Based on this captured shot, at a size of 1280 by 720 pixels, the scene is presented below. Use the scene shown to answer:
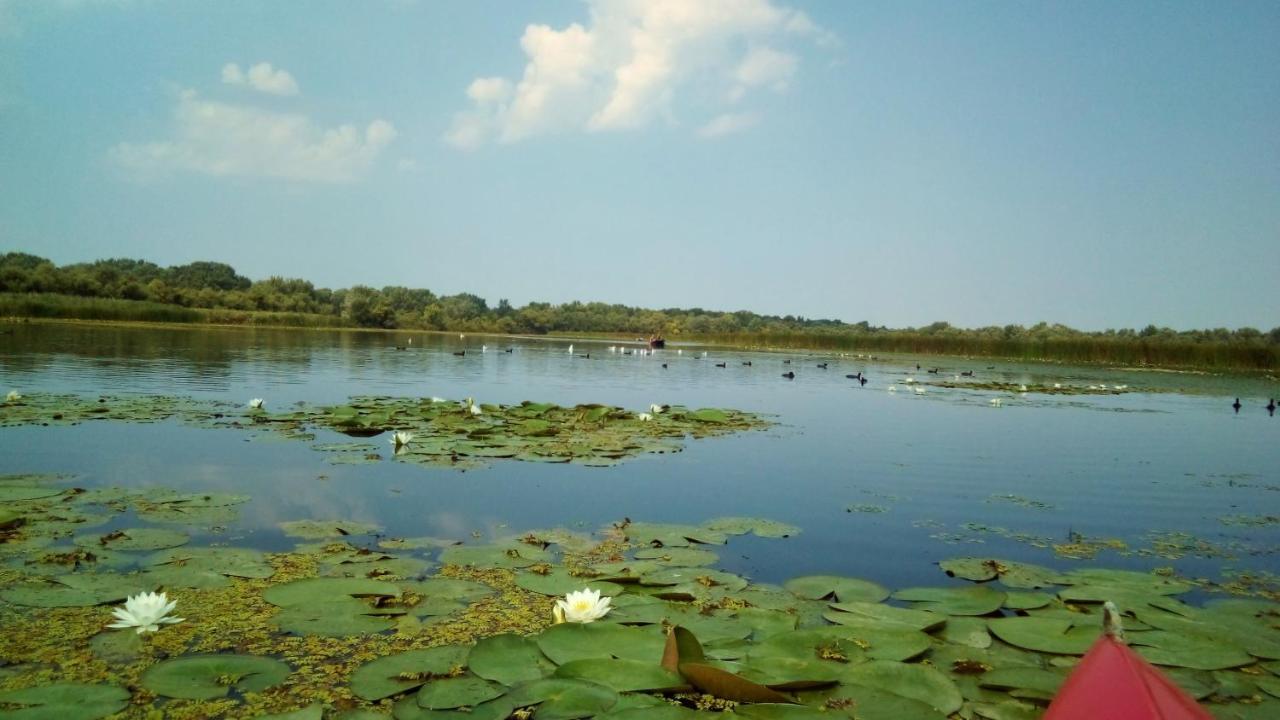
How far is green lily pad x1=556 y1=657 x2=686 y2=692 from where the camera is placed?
8.08 ft

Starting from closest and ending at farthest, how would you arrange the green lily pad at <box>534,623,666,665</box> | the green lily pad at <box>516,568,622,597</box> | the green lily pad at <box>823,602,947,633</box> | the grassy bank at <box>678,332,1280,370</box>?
the green lily pad at <box>534,623,666,665</box>
the green lily pad at <box>823,602,947,633</box>
the green lily pad at <box>516,568,622,597</box>
the grassy bank at <box>678,332,1280,370</box>

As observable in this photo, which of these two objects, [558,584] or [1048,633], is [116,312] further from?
[1048,633]

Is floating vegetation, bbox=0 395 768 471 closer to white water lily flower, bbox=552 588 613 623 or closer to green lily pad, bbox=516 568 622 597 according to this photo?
green lily pad, bbox=516 568 622 597

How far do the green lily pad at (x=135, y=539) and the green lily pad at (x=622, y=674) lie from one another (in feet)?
8.78

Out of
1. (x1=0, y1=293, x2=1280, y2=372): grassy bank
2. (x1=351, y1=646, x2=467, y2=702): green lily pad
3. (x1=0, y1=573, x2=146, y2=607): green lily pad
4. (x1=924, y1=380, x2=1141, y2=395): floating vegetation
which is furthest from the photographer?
(x1=0, y1=293, x2=1280, y2=372): grassy bank

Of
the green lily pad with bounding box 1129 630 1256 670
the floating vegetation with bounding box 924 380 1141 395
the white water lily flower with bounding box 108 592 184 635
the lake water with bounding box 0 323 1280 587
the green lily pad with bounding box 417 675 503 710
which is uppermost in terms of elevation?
the floating vegetation with bounding box 924 380 1141 395

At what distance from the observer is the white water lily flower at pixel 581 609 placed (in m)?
2.94

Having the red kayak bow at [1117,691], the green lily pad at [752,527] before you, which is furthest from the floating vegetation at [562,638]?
the red kayak bow at [1117,691]

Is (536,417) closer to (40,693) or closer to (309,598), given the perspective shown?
(309,598)

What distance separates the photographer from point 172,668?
8.18 ft

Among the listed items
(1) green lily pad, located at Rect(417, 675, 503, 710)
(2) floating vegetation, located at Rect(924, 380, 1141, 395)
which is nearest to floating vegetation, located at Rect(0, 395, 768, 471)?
(1) green lily pad, located at Rect(417, 675, 503, 710)

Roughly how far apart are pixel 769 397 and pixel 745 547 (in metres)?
11.3

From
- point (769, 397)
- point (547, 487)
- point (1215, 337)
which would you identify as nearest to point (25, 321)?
point (769, 397)

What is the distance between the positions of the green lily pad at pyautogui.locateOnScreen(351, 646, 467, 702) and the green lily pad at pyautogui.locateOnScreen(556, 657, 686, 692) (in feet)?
1.42
